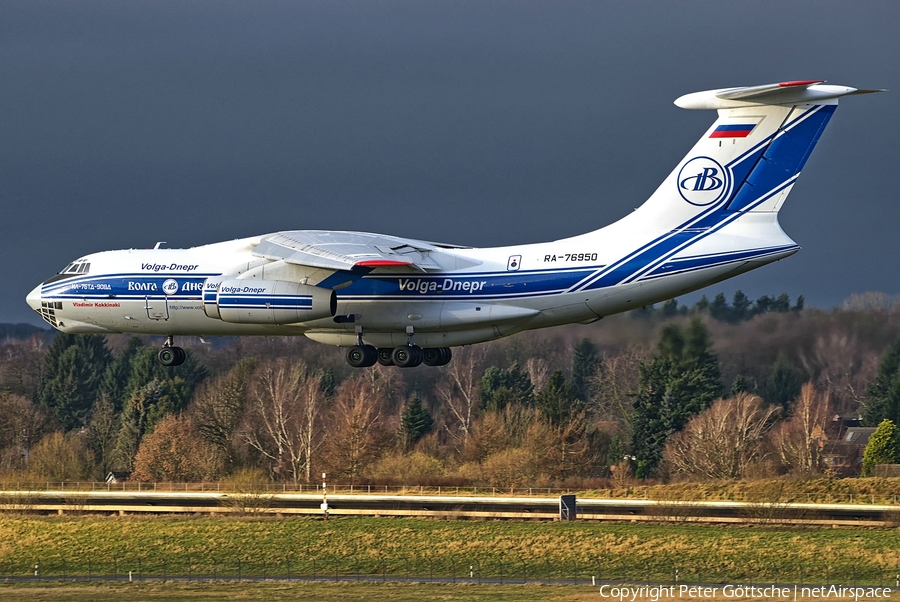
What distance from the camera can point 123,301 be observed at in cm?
3016

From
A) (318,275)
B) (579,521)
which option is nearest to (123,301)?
(318,275)

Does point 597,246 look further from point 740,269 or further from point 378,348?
point 378,348

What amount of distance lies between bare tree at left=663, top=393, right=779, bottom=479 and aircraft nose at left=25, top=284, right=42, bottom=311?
26163 mm

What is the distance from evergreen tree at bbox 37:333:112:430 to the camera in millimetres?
70188

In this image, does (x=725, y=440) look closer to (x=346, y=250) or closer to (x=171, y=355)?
(x=171, y=355)

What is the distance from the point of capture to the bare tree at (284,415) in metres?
55.5

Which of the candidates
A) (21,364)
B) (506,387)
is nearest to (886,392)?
(506,387)

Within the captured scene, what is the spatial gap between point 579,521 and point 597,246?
1693cm

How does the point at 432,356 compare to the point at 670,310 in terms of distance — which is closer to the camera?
the point at 432,356

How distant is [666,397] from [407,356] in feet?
87.7

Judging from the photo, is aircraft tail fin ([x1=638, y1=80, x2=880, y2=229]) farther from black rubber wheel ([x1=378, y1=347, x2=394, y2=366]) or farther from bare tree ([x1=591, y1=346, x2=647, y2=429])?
bare tree ([x1=591, y1=346, x2=647, y2=429])

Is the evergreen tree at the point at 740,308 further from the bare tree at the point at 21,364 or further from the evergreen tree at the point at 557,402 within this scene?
the bare tree at the point at 21,364

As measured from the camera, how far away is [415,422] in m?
60.0

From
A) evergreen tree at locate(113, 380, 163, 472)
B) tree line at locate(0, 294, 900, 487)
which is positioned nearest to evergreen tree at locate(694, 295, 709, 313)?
tree line at locate(0, 294, 900, 487)
